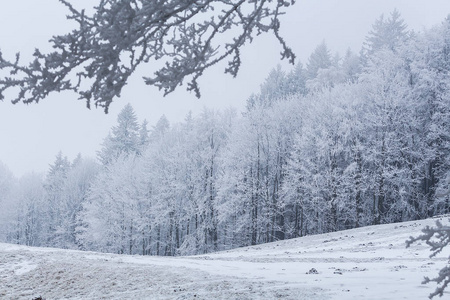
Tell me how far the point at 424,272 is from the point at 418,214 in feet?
70.3

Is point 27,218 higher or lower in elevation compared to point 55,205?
lower

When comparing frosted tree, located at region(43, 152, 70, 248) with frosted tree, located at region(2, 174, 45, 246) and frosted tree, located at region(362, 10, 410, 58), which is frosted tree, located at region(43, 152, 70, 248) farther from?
frosted tree, located at region(362, 10, 410, 58)

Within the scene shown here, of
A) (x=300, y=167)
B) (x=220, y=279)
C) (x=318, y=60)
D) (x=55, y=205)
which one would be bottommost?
(x=220, y=279)

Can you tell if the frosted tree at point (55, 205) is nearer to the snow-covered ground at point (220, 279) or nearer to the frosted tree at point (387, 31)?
the snow-covered ground at point (220, 279)

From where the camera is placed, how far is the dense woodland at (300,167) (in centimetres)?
2831

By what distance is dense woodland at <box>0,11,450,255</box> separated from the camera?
2831 centimetres

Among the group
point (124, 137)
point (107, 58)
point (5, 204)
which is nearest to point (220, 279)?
point (107, 58)

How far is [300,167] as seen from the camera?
100ft

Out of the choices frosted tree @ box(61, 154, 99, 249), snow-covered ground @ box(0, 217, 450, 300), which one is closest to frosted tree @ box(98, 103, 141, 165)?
frosted tree @ box(61, 154, 99, 249)

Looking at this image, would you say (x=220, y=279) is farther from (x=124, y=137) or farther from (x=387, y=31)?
(x=387, y=31)

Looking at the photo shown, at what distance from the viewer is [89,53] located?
15.3 ft

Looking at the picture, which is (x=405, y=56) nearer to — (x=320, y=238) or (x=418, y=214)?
(x=418, y=214)

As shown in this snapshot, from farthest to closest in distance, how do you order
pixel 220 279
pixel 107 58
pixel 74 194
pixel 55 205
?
pixel 55 205
pixel 74 194
pixel 220 279
pixel 107 58

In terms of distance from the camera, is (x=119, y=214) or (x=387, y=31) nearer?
(x=119, y=214)
